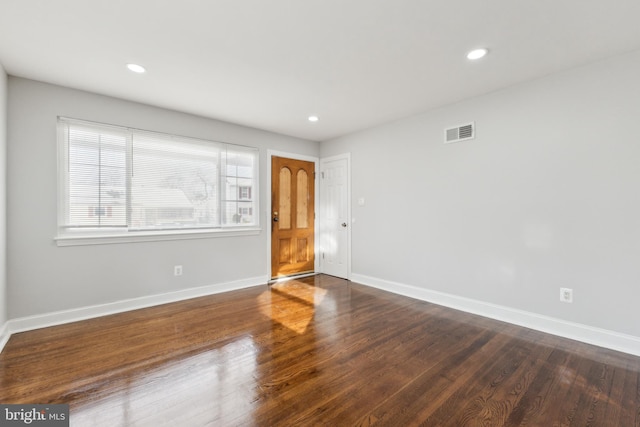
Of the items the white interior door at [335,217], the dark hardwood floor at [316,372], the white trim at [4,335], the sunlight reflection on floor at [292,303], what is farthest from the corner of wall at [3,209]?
the white interior door at [335,217]

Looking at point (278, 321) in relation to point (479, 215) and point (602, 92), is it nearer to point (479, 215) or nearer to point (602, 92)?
point (479, 215)

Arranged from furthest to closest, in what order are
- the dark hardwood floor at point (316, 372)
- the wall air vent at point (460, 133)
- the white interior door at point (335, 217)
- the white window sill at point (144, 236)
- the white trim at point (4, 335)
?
the white interior door at point (335, 217), the wall air vent at point (460, 133), the white window sill at point (144, 236), the white trim at point (4, 335), the dark hardwood floor at point (316, 372)

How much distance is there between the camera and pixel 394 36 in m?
2.17

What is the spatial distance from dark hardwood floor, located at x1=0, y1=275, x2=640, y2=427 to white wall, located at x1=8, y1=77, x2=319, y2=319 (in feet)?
1.26

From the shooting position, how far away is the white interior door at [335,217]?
16.1 ft

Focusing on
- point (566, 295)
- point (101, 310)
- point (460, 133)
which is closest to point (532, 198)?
point (566, 295)

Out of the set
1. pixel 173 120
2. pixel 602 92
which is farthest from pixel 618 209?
pixel 173 120

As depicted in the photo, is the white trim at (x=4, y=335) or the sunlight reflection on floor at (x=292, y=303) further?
the sunlight reflection on floor at (x=292, y=303)

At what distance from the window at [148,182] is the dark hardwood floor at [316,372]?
1.18m

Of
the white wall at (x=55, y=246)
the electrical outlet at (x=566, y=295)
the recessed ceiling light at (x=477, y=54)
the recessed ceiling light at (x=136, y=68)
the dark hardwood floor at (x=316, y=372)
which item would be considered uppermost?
the recessed ceiling light at (x=136, y=68)

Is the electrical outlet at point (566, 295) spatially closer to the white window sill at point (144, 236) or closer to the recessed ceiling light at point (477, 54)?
the recessed ceiling light at point (477, 54)

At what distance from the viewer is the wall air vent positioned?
3.32m

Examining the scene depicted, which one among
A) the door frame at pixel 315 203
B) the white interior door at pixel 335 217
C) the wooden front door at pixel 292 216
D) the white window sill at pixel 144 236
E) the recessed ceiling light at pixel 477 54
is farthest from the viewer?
the white interior door at pixel 335 217

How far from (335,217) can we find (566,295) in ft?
10.7
